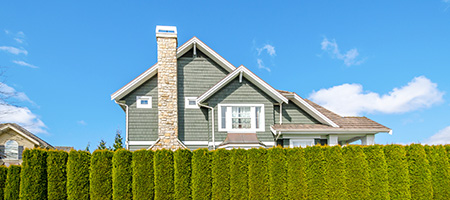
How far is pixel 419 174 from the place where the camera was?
11.6 metres

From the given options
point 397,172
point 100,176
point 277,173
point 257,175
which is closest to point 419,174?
point 397,172

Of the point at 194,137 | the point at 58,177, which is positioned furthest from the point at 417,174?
the point at 58,177

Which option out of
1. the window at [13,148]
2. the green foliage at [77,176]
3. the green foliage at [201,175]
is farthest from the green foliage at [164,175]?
the window at [13,148]

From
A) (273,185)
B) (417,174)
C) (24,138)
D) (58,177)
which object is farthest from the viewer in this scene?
(24,138)

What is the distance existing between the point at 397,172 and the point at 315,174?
2853 millimetres

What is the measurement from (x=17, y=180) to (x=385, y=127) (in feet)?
50.5

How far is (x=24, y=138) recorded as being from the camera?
2720 cm

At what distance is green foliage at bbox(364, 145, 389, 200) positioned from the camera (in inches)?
439

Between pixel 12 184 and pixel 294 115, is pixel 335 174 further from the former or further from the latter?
pixel 12 184

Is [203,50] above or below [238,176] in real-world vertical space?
above

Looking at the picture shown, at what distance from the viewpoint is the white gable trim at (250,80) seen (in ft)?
52.9

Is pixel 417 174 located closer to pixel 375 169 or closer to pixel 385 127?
pixel 375 169

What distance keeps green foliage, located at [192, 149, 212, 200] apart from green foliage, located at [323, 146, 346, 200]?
376 centimetres

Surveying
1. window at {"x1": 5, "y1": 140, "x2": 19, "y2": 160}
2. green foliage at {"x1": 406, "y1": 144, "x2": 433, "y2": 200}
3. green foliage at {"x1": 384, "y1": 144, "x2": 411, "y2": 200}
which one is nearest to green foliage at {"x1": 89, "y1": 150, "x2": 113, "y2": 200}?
green foliage at {"x1": 384, "y1": 144, "x2": 411, "y2": 200}
